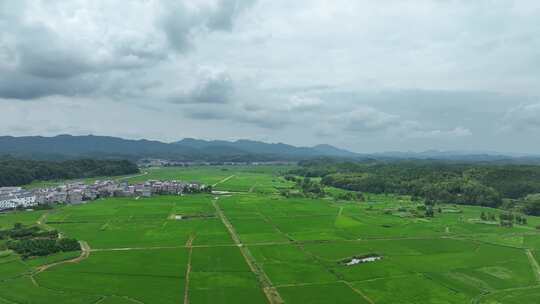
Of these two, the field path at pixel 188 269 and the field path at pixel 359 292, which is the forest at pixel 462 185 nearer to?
the field path at pixel 188 269

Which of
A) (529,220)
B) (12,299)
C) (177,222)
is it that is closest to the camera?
(12,299)

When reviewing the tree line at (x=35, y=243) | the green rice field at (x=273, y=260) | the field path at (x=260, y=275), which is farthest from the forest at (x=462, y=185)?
the tree line at (x=35, y=243)

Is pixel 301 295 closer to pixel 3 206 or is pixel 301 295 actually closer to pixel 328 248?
pixel 328 248

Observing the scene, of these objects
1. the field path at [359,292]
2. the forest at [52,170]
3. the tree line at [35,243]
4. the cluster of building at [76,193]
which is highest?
the forest at [52,170]

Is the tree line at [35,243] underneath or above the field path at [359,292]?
above

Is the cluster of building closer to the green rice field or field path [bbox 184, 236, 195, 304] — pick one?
the green rice field

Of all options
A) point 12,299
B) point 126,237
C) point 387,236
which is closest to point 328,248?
point 387,236
